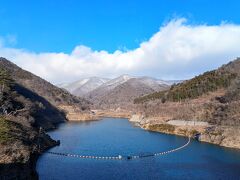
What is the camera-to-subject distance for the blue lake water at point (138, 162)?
6184cm

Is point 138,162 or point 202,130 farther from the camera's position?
point 202,130

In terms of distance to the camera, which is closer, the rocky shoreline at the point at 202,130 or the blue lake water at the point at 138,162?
the blue lake water at the point at 138,162

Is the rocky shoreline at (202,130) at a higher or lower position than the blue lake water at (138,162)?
higher

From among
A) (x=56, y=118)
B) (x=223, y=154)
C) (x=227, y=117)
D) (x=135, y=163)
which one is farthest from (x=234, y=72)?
Result: (x=135, y=163)

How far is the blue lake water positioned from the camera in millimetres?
61844

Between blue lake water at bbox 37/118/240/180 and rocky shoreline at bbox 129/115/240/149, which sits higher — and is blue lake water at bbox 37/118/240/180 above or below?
below

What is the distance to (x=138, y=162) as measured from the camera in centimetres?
7256

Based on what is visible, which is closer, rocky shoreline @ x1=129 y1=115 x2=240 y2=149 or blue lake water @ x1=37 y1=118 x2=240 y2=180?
blue lake water @ x1=37 y1=118 x2=240 y2=180

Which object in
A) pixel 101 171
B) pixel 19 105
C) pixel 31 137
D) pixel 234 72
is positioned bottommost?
pixel 101 171

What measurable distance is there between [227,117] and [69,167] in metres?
68.6

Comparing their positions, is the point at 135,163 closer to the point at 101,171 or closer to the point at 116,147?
the point at 101,171

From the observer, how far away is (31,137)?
255ft

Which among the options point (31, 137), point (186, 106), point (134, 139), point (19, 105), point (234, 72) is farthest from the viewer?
point (234, 72)

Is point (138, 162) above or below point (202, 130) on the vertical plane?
below
